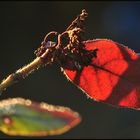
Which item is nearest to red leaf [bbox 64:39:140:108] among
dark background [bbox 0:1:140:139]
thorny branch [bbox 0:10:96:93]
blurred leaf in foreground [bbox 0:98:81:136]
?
thorny branch [bbox 0:10:96:93]

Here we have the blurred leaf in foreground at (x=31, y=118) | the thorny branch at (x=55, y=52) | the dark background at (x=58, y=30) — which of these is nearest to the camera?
the thorny branch at (x=55, y=52)

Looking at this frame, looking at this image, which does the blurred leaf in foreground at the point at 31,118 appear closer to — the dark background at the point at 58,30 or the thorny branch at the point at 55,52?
the thorny branch at the point at 55,52

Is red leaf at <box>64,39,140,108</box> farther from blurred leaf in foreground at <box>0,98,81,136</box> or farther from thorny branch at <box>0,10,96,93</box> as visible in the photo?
blurred leaf in foreground at <box>0,98,81,136</box>

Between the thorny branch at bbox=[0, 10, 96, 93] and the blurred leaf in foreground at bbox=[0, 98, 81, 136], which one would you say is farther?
the blurred leaf in foreground at bbox=[0, 98, 81, 136]

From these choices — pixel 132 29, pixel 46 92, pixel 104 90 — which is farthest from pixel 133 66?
pixel 132 29

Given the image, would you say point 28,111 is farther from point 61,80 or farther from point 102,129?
point 61,80

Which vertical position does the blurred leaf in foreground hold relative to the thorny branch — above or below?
below

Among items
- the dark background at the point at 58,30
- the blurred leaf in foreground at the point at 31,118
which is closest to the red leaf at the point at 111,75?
the blurred leaf in foreground at the point at 31,118
